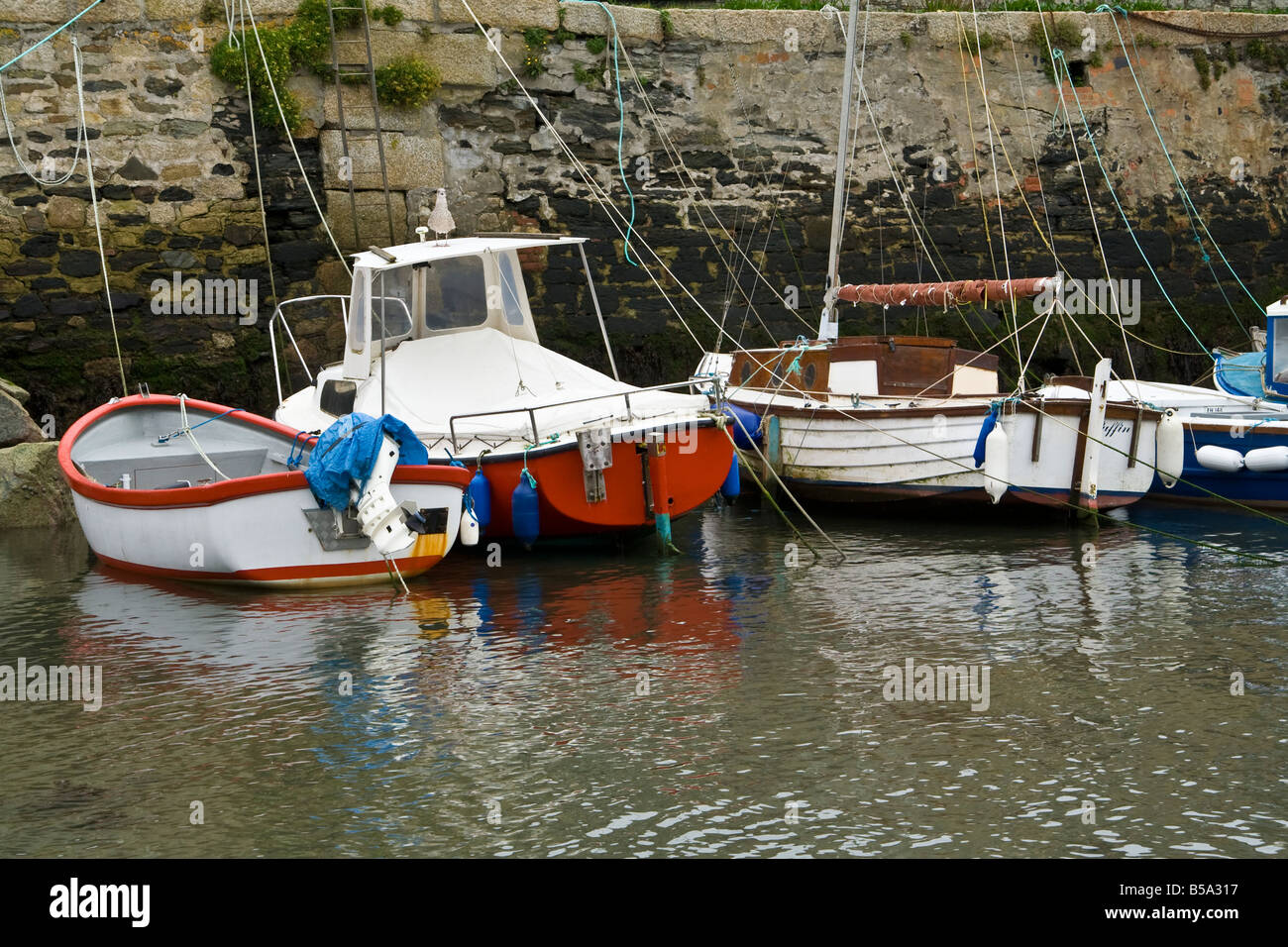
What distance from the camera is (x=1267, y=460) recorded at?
37.1 feet

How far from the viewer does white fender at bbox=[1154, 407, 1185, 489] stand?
36.6 ft

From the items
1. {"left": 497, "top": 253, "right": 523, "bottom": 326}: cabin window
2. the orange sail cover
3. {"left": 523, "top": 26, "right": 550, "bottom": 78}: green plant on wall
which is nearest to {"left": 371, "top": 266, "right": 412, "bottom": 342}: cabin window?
{"left": 497, "top": 253, "right": 523, "bottom": 326}: cabin window

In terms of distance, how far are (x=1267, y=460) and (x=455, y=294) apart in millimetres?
6271

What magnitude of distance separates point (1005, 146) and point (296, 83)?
7907 millimetres

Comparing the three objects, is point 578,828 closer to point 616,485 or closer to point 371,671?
point 371,671

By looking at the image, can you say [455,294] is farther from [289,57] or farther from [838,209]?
[289,57]

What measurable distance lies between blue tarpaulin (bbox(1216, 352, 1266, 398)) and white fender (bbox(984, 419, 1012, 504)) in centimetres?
358

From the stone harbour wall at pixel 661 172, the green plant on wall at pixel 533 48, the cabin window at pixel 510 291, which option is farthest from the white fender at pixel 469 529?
the green plant on wall at pixel 533 48

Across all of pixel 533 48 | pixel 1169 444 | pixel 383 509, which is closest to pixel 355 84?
pixel 533 48

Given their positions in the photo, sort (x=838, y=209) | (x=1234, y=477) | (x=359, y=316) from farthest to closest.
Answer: (x=838, y=209) → (x=1234, y=477) → (x=359, y=316)

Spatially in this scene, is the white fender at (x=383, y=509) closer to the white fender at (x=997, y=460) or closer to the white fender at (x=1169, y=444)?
the white fender at (x=997, y=460)

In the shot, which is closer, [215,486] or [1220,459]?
[215,486]

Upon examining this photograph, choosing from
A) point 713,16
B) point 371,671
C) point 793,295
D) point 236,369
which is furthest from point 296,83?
point 371,671

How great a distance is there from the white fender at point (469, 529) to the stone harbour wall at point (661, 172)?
5.22 meters
